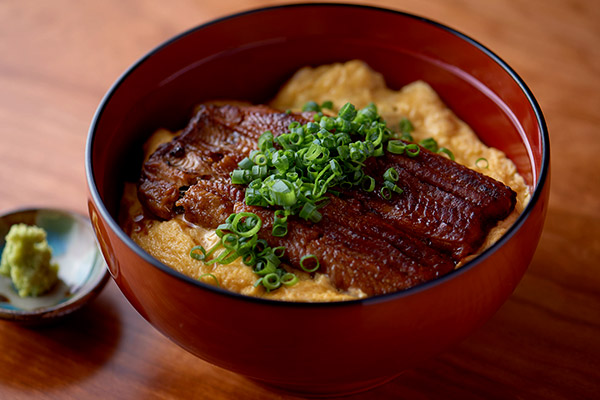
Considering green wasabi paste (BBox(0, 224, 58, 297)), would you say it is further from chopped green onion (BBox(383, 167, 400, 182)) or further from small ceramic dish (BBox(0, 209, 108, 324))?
chopped green onion (BBox(383, 167, 400, 182))

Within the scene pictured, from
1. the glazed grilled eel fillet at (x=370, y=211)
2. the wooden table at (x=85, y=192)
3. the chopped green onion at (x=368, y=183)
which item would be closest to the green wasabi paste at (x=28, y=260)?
the wooden table at (x=85, y=192)

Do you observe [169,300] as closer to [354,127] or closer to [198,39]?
[354,127]

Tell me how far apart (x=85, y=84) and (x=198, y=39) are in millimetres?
1036

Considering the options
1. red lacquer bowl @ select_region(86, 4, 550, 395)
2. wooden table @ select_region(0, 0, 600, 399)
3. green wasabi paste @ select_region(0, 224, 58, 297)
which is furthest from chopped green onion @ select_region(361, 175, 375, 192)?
green wasabi paste @ select_region(0, 224, 58, 297)

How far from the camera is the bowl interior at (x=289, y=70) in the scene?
255 cm

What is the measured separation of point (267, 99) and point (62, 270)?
118 centimetres

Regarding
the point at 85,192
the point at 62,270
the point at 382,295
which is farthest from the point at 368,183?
the point at 85,192

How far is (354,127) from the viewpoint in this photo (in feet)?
8.21

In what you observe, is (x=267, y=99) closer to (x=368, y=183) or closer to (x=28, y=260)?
(x=368, y=183)

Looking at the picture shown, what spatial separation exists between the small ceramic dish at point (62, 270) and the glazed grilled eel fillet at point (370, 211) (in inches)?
16.9

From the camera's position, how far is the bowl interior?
2.55 m

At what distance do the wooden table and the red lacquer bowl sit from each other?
1.27 ft

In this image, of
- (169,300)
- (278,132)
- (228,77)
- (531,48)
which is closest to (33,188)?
(228,77)

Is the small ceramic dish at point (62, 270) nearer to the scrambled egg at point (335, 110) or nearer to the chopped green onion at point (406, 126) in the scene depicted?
the scrambled egg at point (335, 110)
